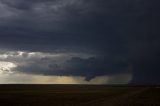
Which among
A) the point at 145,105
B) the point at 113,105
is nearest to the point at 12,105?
the point at 113,105

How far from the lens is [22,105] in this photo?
56.1m

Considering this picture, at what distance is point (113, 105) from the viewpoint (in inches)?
1826

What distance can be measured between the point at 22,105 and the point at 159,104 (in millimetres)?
23576

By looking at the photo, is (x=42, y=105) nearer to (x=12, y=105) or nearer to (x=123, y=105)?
(x=12, y=105)

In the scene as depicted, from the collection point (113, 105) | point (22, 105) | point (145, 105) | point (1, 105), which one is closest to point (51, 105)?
point (22, 105)

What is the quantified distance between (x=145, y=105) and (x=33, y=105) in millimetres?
19252

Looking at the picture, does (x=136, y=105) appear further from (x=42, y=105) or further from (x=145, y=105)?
(x=42, y=105)

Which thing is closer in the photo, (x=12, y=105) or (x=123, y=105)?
(x=123, y=105)

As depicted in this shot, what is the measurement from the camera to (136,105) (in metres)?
46.3

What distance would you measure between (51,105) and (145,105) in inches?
648

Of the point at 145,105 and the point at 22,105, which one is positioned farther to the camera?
the point at 22,105

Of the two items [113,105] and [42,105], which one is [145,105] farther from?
[42,105]

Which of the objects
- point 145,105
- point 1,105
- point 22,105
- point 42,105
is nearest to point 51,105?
point 42,105

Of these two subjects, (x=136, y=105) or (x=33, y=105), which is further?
(x=33, y=105)
